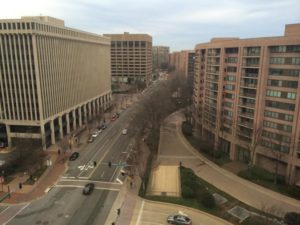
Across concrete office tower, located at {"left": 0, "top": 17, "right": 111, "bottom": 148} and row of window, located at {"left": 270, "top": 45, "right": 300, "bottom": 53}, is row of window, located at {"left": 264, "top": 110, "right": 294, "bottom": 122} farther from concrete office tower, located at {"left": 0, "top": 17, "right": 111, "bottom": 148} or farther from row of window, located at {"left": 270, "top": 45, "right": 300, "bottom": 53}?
concrete office tower, located at {"left": 0, "top": 17, "right": 111, "bottom": 148}

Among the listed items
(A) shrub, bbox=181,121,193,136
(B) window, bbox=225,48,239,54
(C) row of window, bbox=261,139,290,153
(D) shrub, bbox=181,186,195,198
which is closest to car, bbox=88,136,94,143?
(A) shrub, bbox=181,121,193,136

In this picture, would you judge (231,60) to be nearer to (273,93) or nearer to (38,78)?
(273,93)

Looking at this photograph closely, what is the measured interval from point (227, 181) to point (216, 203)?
921 cm

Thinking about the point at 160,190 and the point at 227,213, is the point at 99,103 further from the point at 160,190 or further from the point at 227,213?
the point at 227,213

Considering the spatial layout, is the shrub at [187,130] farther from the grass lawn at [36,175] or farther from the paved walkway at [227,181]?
the grass lawn at [36,175]

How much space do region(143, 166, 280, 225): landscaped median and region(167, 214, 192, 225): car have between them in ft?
14.5

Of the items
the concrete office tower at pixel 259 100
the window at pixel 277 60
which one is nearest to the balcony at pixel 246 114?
the concrete office tower at pixel 259 100

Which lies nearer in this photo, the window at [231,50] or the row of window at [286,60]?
the row of window at [286,60]

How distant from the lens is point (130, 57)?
18350 cm

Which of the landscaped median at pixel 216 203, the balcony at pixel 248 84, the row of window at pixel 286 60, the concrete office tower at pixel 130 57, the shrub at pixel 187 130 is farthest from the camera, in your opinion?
the concrete office tower at pixel 130 57

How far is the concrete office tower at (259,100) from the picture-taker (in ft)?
159

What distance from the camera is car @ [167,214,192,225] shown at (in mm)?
37275

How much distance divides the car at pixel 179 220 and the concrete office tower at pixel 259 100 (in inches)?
870

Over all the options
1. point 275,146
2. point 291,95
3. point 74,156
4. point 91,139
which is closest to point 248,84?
point 291,95
